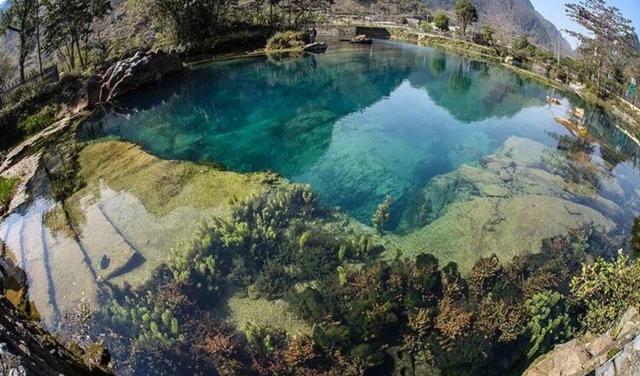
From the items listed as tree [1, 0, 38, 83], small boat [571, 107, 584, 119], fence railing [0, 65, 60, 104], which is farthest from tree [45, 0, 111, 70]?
small boat [571, 107, 584, 119]

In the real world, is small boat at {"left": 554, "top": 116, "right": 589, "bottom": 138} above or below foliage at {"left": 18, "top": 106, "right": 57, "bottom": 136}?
below

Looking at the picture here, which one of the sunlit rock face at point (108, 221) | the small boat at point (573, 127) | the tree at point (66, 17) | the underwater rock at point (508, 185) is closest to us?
the sunlit rock face at point (108, 221)

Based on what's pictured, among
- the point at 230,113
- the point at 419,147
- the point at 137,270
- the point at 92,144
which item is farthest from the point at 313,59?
the point at 137,270

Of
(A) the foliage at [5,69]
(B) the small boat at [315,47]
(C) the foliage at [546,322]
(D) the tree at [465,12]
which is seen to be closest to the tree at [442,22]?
(D) the tree at [465,12]

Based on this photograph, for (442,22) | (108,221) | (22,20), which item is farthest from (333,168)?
(442,22)

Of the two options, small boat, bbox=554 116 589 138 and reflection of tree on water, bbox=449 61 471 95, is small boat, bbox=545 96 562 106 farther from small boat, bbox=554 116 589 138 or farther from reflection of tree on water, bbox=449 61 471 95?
reflection of tree on water, bbox=449 61 471 95

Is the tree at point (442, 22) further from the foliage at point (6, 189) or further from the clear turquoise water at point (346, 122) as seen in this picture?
the foliage at point (6, 189)

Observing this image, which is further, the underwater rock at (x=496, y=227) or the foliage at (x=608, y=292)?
the underwater rock at (x=496, y=227)

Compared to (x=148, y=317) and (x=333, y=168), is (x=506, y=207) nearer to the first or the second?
(x=333, y=168)
